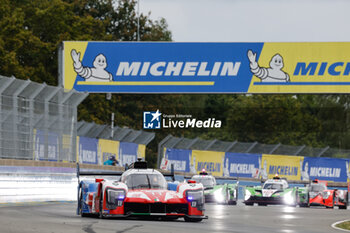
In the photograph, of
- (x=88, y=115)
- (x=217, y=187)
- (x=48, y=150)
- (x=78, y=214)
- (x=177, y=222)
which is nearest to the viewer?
(x=177, y=222)

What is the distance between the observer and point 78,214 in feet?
60.1

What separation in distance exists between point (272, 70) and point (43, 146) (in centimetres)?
1437

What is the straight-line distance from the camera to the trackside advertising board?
118ft

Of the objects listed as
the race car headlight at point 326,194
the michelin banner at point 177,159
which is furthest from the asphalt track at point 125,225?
the michelin banner at point 177,159

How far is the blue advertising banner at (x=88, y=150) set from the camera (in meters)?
32.0

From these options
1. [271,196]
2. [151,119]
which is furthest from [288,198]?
[151,119]

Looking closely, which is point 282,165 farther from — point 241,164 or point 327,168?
point 327,168

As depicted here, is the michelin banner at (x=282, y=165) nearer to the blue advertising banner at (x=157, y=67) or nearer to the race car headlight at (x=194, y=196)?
the blue advertising banner at (x=157, y=67)

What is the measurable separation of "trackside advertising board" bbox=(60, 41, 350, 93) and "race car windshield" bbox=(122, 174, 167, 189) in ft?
62.5

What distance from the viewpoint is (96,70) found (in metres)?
37.2

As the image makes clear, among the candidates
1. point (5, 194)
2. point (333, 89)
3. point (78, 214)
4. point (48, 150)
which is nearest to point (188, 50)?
point (333, 89)

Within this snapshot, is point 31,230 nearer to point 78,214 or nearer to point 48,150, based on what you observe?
point 78,214

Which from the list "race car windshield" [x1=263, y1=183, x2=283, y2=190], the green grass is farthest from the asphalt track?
"race car windshield" [x1=263, y1=183, x2=283, y2=190]

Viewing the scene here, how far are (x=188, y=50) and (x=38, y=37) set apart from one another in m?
18.2
